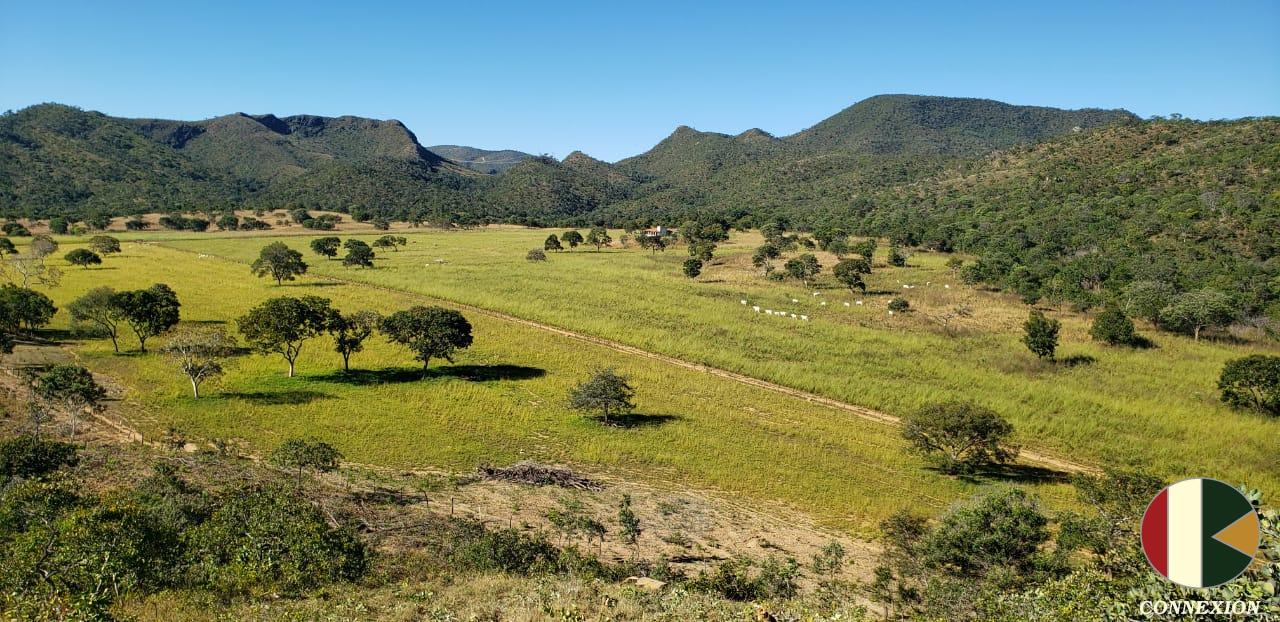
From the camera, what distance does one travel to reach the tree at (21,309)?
141ft

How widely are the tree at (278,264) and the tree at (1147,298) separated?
98805 mm

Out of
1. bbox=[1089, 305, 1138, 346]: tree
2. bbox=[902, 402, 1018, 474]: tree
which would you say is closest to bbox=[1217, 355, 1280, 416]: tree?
bbox=[1089, 305, 1138, 346]: tree

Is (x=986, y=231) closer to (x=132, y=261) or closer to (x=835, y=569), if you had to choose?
(x=835, y=569)

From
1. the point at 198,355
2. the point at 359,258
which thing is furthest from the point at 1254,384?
the point at 359,258

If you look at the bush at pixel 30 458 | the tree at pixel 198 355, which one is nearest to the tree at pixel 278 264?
the tree at pixel 198 355

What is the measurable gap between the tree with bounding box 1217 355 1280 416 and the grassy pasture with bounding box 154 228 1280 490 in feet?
4.13

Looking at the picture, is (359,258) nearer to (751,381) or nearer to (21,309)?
(21,309)

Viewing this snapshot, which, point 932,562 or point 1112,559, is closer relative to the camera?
point 1112,559

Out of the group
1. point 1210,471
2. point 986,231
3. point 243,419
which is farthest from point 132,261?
point 986,231

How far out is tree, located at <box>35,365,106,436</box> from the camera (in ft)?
94.2

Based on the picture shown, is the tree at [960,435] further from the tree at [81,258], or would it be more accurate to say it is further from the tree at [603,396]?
the tree at [81,258]

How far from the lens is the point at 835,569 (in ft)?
63.1

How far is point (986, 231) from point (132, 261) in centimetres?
15006

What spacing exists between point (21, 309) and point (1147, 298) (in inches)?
3923
